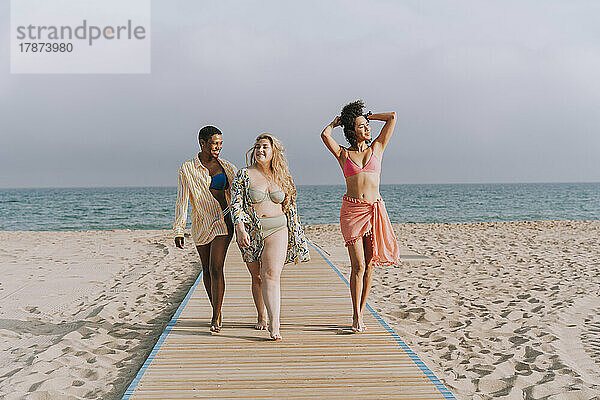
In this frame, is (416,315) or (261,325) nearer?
(261,325)

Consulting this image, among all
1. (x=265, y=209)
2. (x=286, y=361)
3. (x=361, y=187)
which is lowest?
(x=286, y=361)

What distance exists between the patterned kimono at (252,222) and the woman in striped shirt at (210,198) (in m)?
0.25

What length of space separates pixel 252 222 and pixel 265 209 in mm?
148

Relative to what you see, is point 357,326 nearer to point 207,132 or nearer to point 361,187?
point 361,187

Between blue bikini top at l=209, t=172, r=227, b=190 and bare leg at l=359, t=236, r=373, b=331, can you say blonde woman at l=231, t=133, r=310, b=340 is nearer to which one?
blue bikini top at l=209, t=172, r=227, b=190

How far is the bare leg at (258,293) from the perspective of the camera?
14.7 feet

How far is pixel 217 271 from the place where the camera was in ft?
15.0

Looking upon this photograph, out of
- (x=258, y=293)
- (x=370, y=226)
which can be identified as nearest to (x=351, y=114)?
(x=370, y=226)

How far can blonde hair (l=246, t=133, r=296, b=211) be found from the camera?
4.25 meters

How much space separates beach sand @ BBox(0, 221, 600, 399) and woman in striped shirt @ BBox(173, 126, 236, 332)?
3.72 ft

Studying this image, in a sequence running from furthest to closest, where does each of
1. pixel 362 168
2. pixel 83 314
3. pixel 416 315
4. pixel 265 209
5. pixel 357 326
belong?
pixel 83 314 < pixel 416 315 < pixel 357 326 < pixel 362 168 < pixel 265 209

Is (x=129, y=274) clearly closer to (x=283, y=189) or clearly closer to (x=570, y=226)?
(x=283, y=189)

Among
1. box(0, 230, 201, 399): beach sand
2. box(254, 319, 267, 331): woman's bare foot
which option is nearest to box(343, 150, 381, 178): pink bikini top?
box(254, 319, 267, 331): woman's bare foot

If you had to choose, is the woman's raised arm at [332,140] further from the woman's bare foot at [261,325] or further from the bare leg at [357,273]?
the woman's bare foot at [261,325]
